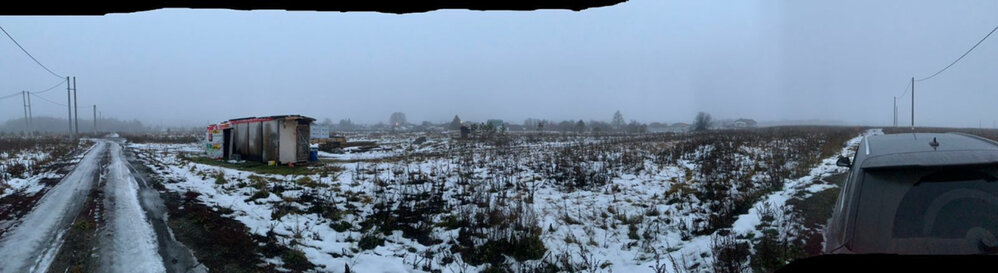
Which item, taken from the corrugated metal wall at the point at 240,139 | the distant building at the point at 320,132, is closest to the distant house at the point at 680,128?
the distant building at the point at 320,132

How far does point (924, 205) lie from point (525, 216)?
596 cm

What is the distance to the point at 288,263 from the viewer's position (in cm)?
532

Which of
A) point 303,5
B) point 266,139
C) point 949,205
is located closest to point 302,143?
point 266,139

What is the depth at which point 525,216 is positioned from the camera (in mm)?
7727

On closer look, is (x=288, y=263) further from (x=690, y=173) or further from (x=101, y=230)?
(x=690, y=173)

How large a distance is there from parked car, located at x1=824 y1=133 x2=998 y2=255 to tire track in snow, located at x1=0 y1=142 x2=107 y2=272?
295 inches

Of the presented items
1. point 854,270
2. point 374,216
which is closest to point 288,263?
point 374,216

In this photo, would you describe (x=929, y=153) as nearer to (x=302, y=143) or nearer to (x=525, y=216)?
(x=525, y=216)

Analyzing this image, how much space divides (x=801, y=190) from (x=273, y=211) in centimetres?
1076

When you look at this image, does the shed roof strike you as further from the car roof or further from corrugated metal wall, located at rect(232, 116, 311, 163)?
corrugated metal wall, located at rect(232, 116, 311, 163)

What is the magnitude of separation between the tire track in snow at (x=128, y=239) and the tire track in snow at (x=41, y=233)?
50 centimetres

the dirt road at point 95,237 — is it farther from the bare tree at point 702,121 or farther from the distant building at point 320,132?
the bare tree at point 702,121

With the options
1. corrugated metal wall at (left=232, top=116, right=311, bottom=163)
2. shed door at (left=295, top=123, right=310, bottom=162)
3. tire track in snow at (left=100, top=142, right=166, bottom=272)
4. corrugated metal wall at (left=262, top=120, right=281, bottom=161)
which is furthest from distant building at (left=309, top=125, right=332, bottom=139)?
tire track in snow at (left=100, top=142, right=166, bottom=272)

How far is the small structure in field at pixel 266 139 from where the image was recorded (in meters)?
16.7
